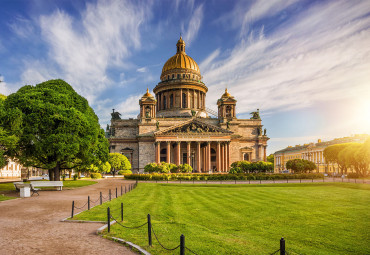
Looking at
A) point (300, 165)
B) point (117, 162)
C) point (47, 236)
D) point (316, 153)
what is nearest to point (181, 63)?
point (117, 162)

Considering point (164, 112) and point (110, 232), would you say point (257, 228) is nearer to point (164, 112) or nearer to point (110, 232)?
point (110, 232)

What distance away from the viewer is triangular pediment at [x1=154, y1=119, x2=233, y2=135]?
69875 mm

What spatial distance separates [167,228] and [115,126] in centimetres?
6972

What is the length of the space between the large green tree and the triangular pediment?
3654 cm

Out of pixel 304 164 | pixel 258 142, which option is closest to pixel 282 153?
pixel 258 142

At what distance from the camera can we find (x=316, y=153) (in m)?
116

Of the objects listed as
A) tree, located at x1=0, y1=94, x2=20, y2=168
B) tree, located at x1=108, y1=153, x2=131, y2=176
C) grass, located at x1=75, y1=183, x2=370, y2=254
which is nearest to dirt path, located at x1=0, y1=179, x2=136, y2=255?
grass, located at x1=75, y1=183, x2=370, y2=254

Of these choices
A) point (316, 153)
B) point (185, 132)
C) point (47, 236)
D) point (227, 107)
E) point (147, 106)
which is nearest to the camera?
point (47, 236)

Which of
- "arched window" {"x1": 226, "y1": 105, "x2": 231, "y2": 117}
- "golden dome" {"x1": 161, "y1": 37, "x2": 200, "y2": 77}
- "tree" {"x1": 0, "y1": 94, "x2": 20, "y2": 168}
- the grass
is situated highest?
"golden dome" {"x1": 161, "y1": 37, "x2": 200, "y2": 77}

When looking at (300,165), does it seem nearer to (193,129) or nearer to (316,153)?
(193,129)

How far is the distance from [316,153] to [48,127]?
110 meters

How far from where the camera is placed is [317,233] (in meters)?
12.4

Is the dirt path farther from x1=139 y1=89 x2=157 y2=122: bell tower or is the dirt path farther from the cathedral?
x1=139 y1=89 x2=157 y2=122: bell tower

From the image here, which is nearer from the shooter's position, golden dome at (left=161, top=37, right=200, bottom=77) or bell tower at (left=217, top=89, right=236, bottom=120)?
bell tower at (left=217, top=89, right=236, bottom=120)
